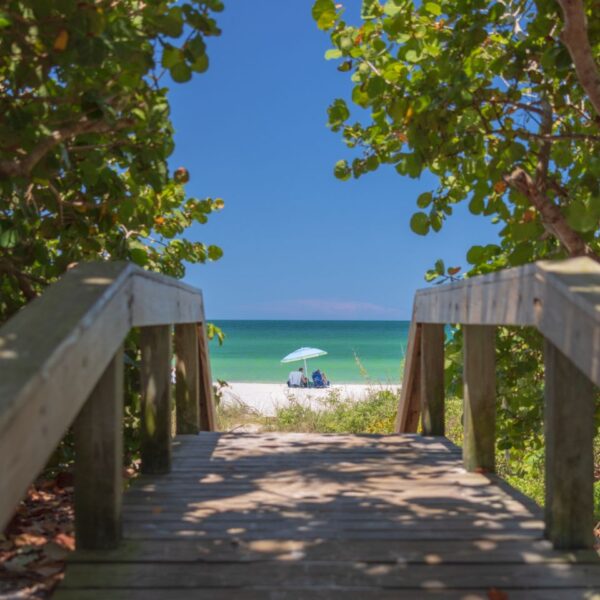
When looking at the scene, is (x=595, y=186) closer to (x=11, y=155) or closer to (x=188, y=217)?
(x=11, y=155)

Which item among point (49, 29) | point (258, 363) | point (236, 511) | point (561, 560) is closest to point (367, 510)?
point (236, 511)

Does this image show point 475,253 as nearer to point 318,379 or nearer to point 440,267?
point 440,267

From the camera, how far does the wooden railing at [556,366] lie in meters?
1.89

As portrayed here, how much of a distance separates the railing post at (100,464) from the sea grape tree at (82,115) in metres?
0.98

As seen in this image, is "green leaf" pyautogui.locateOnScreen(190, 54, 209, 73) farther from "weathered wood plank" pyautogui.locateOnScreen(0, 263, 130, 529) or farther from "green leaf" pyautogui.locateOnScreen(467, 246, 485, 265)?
"green leaf" pyautogui.locateOnScreen(467, 246, 485, 265)

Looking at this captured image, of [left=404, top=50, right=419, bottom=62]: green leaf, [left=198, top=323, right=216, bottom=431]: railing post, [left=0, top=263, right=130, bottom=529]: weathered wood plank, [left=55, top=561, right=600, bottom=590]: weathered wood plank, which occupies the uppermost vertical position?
[left=404, top=50, right=419, bottom=62]: green leaf

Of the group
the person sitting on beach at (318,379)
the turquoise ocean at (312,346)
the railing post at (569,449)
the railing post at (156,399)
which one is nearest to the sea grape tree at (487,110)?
the railing post at (569,449)

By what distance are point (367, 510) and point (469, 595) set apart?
850mm

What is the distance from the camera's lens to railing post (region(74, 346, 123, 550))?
2.27 m

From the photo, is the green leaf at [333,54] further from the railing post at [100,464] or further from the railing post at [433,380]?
the railing post at [100,464]

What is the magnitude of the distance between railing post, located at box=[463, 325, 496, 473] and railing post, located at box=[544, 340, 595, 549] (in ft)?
3.44

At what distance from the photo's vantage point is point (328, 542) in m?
2.45

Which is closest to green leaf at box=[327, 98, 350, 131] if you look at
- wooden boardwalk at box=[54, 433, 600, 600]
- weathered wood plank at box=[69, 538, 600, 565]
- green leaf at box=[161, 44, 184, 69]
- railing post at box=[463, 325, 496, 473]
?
railing post at box=[463, 325, 496, 473]

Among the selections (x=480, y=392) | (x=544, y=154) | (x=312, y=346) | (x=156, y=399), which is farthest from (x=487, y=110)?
(x=312, y=346)
